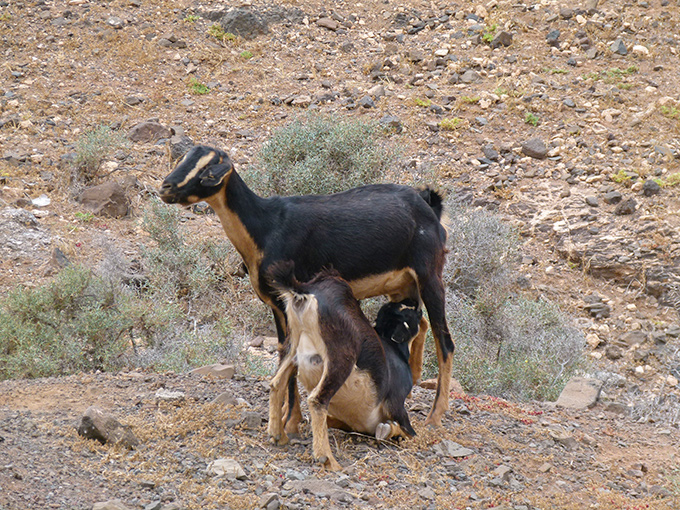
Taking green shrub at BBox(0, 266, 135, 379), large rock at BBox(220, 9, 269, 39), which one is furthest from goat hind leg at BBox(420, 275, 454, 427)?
large rock at BBox(220, 9, 269, 39)

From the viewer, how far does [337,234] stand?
5699mm

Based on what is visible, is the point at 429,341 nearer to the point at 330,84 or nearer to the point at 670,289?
the point at 670,289

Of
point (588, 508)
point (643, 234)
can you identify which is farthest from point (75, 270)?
point (643, 234)

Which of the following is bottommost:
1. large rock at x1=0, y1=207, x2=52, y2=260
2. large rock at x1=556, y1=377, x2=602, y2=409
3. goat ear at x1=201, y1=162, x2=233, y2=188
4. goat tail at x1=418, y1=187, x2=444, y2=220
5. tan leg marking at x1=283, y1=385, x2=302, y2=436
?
large rock at x1=0, y1=207, x2=52, y2=260

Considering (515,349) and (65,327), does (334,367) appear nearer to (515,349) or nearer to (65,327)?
(65,327)

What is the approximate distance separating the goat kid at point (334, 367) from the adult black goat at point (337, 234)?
21 cm

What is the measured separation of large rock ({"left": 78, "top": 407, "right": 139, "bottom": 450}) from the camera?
496cm

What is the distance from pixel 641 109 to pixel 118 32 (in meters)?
10.1

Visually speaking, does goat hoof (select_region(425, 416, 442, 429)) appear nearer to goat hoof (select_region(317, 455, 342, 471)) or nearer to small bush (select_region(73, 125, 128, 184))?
goat hoof (select_region(317, 455, 342, 471))

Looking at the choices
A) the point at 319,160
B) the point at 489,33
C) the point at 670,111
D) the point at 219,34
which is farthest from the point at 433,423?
the point at 219,34

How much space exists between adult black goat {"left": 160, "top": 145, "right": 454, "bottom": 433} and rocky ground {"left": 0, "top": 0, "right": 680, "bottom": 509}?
2.98 feet

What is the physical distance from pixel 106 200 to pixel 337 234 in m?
6.91

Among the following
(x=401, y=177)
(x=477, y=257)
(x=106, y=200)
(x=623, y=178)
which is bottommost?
(x=106, y=200)

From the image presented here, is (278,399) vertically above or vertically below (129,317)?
above
